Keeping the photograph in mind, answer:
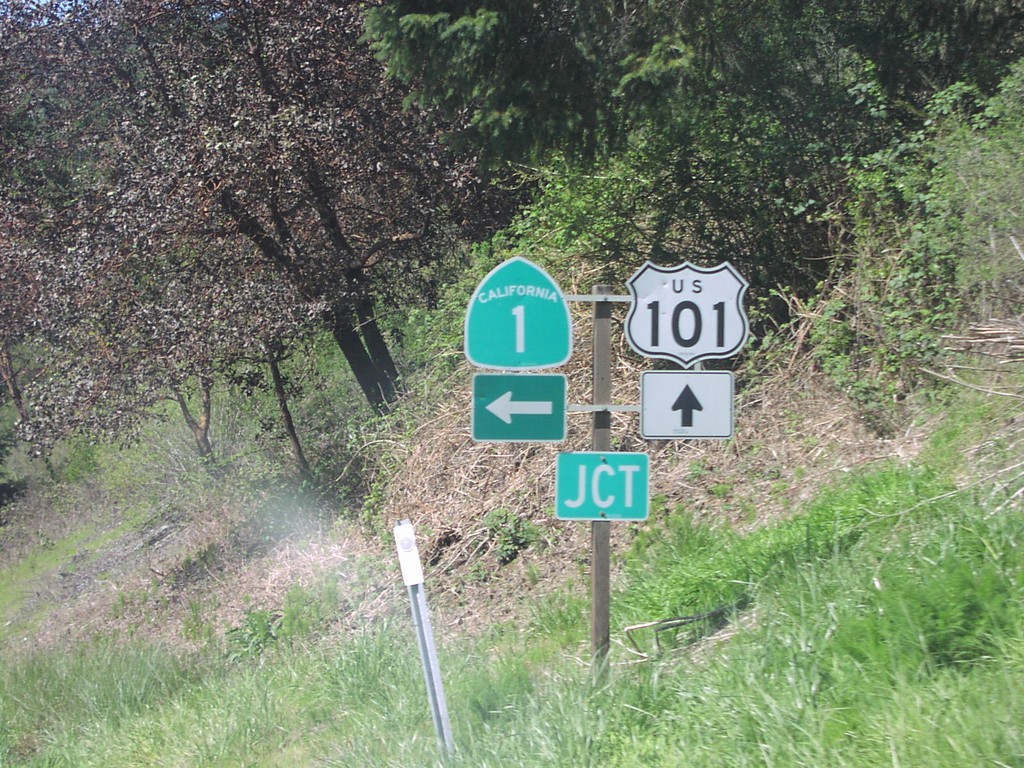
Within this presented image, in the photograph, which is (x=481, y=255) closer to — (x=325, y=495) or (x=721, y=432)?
(x=325, y=495)

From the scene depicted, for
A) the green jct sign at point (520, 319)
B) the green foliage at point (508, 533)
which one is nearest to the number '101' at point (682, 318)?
the green jct sign at point (520, 319)

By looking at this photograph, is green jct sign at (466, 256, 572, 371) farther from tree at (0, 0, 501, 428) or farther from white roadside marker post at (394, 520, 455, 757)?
tree at (0, 0, 501, 428)

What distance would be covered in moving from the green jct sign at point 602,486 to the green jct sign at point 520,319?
1.78ft

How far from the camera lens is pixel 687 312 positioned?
17.9ft

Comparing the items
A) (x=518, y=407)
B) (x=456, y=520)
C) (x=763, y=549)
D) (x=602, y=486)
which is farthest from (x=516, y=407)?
(x=456, y=520)

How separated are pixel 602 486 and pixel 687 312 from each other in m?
1.00

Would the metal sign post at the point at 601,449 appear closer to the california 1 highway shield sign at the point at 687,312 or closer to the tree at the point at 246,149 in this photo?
the california 1 highway shield sign at the point at 687,312

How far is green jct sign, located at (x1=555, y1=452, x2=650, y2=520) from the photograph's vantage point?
536cm

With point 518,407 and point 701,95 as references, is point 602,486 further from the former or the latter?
point 701,95

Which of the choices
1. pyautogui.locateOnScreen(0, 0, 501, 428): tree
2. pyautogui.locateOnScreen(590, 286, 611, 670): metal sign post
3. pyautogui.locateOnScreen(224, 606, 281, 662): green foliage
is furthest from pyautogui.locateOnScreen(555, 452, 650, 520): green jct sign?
pyautogui.locateOnScreen(0, 0, 501, 428): tree

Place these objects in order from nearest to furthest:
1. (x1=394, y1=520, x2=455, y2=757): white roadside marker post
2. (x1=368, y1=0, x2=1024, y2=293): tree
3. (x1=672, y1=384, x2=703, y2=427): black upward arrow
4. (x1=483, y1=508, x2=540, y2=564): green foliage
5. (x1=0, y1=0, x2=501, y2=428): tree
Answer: (x1=394, y1=520, x2=455, y2=757): white roadside marker post → (x1=672, y1=384, x2=703, y2=427): black upward arrow → (x1=483, y1=508, x2=540, y2=564): green foliage → (x1=368, y1=0, x2=1024, y2=293): tree → (x1=0, y1=0, x2=501, y2=428): tree

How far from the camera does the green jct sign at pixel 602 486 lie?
Result: 5.36m

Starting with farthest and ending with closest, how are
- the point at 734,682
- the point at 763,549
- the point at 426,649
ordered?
the point at 763,549 < the point at 426,649 < the point at 734,682

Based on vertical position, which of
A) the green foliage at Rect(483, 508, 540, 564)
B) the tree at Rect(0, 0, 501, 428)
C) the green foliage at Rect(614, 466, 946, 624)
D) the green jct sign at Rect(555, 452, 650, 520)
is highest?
the tree at Rect(0, 0, 501, 428)
